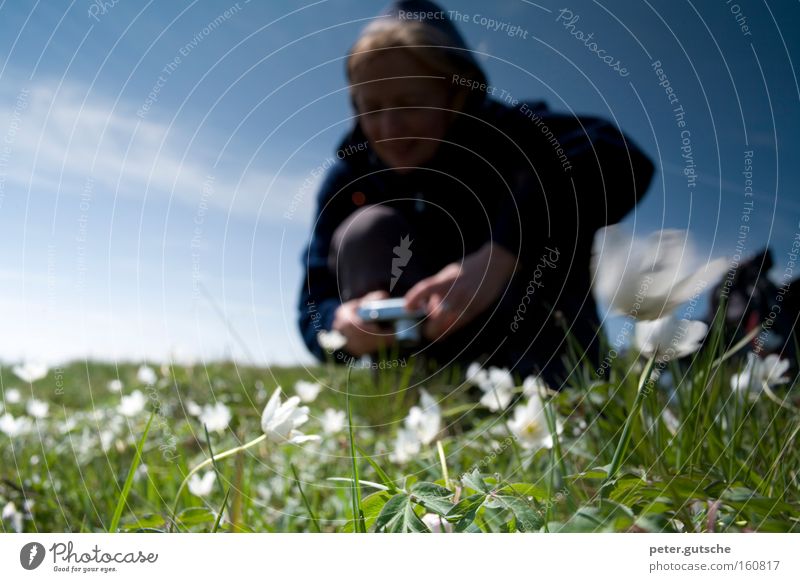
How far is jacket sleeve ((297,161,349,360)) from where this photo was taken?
128 cm

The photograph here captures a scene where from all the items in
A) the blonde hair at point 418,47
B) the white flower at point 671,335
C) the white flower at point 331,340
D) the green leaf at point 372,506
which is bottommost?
the white flower at point 331,340

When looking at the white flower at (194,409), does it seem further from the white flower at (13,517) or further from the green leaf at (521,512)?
the green leaf at (521,512)

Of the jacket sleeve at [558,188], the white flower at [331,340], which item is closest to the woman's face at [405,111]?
the jacket sleeve at [558,188]

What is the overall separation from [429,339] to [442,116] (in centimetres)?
38

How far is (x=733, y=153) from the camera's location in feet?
1.85

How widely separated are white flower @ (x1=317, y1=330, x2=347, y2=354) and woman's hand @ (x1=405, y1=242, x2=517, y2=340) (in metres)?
0.15

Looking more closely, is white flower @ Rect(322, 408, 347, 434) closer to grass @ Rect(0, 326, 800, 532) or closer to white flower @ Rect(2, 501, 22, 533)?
grass @ Rect(0, 326, 800, 532)

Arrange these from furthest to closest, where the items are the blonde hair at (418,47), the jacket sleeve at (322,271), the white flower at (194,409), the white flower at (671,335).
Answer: the jacket sleeve at (322,271) → the blonde hair at (418,47) → the white flower at (194,409) → the white flower at (671,335)

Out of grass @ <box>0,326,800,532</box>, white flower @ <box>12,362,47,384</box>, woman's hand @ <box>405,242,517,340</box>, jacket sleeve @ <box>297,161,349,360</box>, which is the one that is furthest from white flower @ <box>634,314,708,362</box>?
jacket sleeve @ <box>297,161,349,360</box>

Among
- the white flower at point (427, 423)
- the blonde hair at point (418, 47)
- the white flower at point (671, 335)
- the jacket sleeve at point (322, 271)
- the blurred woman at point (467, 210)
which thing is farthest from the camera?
the jacket sleeve at point (322, 271)

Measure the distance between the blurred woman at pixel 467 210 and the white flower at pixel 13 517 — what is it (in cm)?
47

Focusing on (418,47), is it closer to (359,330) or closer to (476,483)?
(359,330)

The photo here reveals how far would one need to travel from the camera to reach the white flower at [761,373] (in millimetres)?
558
